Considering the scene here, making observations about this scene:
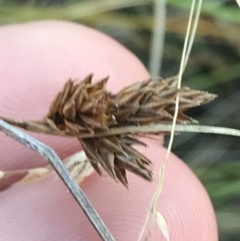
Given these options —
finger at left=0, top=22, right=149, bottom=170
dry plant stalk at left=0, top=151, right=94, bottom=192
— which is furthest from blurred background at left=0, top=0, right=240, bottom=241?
dry plant stalk at left=0, top=151, right=94, bottom=192

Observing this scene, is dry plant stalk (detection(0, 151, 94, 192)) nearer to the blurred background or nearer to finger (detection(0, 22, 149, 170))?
finger (detection(0, 22, 149, 170))

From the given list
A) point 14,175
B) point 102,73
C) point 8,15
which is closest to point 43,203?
point 14,175

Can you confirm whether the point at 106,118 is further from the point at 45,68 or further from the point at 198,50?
the point at 198,50

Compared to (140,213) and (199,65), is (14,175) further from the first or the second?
(199,65)

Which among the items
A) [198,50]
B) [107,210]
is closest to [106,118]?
[107,210]

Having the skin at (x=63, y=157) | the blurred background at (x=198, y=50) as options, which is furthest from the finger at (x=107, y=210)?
the blurred background at (x=198, y=50)

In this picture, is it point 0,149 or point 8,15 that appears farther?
point 8,15
